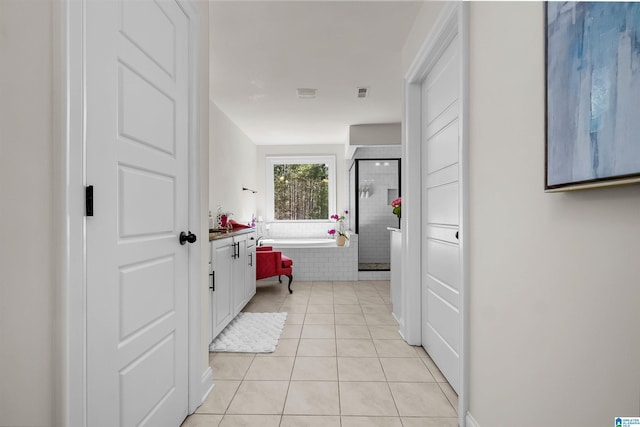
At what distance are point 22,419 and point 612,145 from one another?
1.58m

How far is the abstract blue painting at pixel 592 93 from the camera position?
2.38 ft

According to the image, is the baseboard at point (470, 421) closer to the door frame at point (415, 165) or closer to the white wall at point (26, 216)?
the door frame at point (415, 165)

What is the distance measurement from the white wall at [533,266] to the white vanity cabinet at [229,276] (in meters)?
1.89

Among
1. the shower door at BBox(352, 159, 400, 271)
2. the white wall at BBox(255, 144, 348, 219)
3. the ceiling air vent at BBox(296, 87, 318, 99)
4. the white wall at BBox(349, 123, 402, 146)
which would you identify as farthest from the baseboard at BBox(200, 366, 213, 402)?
the white wall at BBox(255, 144, 348, 219)

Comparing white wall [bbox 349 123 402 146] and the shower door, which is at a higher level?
white wall [bbox 349 123 402 146]

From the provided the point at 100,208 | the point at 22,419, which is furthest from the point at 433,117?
the point at 22,419

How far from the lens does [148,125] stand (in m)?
1.42

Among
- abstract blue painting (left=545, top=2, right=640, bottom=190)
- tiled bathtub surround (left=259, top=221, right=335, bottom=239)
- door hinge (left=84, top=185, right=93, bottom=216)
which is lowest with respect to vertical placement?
tiled bathtub surround (left=259, top=221, right=335, bottom=239)

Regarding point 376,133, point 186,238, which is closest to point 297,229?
point 376,133

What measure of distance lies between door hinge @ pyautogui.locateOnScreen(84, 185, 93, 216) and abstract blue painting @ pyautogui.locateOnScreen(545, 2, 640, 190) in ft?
4.58

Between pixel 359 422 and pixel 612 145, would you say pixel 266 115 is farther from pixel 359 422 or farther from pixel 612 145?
pixel 612 145

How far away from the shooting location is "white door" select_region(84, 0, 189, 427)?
1.10 metres

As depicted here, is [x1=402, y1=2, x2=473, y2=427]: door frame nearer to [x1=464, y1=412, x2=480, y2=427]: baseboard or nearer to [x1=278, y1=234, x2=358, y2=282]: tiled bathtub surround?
[x1=464, y1=412, x2=480, y2=427]: baseboard

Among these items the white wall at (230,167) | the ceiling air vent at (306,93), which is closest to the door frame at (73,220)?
the ceiling air vent at (306,93)
